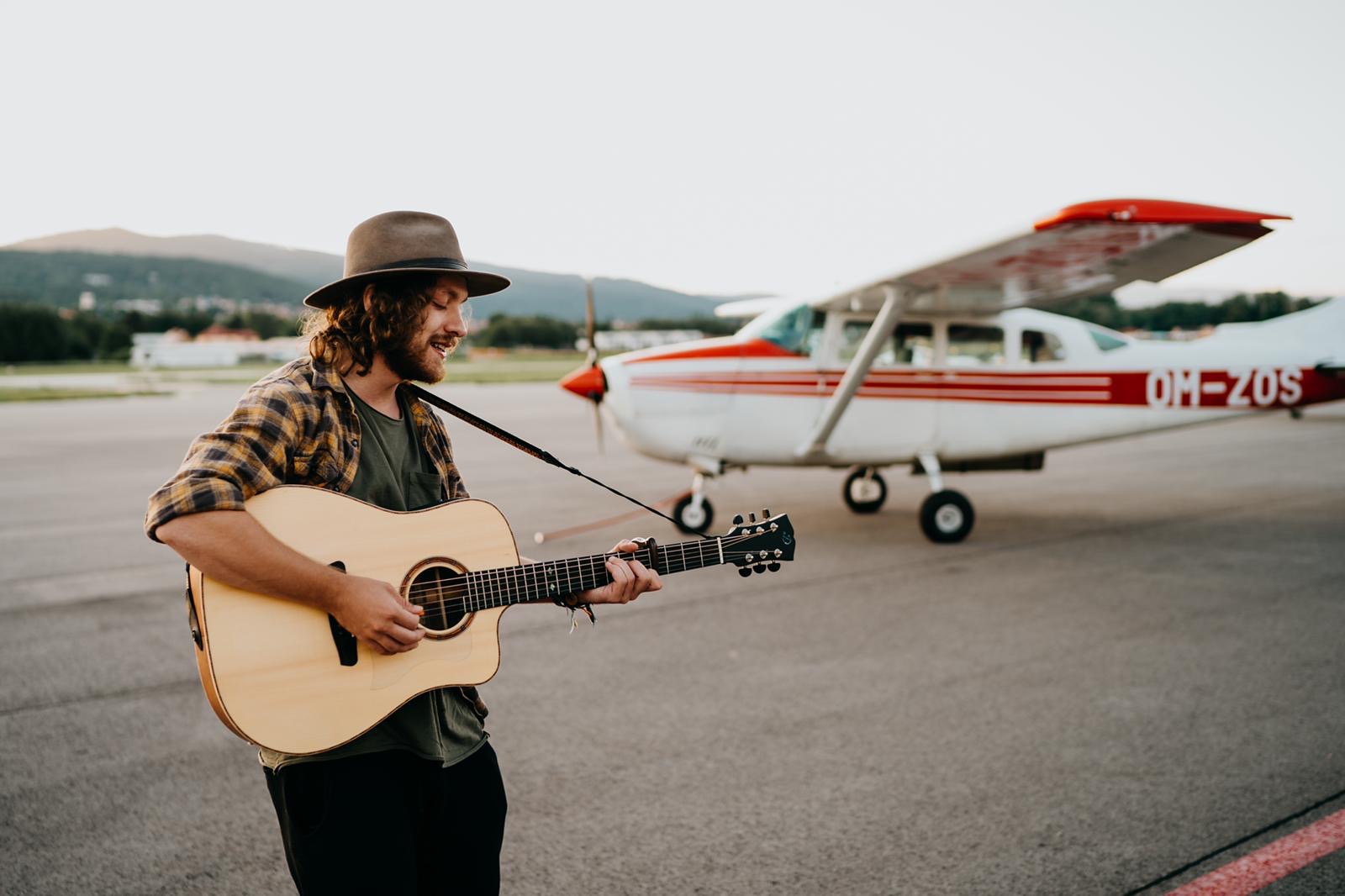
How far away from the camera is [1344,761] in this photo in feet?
11.4

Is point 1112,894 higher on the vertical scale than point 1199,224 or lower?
lower

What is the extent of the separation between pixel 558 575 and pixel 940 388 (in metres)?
6.74

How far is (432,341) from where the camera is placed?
195cm

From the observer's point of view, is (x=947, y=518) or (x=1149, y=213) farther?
(x=947, y=518)

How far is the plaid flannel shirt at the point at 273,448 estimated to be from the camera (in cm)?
164

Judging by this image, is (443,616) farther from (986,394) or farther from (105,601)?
(986,394)

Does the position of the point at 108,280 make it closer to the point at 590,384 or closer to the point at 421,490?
the point at 590,384

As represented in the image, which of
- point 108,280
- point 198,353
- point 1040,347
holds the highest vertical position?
point 108,280

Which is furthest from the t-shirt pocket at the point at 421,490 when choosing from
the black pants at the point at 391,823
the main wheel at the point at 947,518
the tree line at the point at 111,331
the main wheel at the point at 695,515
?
the tree line at the point at 111,331

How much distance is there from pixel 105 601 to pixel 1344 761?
6515 mm

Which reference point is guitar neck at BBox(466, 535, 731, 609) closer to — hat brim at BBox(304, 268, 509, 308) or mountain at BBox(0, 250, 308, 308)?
hat brim at BBox(304, 268, 509, 308)

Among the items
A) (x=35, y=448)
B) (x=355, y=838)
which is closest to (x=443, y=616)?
(x=355, y=838)

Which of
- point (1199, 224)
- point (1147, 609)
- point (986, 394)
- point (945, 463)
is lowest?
point (1147, 609)

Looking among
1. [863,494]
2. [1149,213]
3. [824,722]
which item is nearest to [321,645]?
[824,722]
